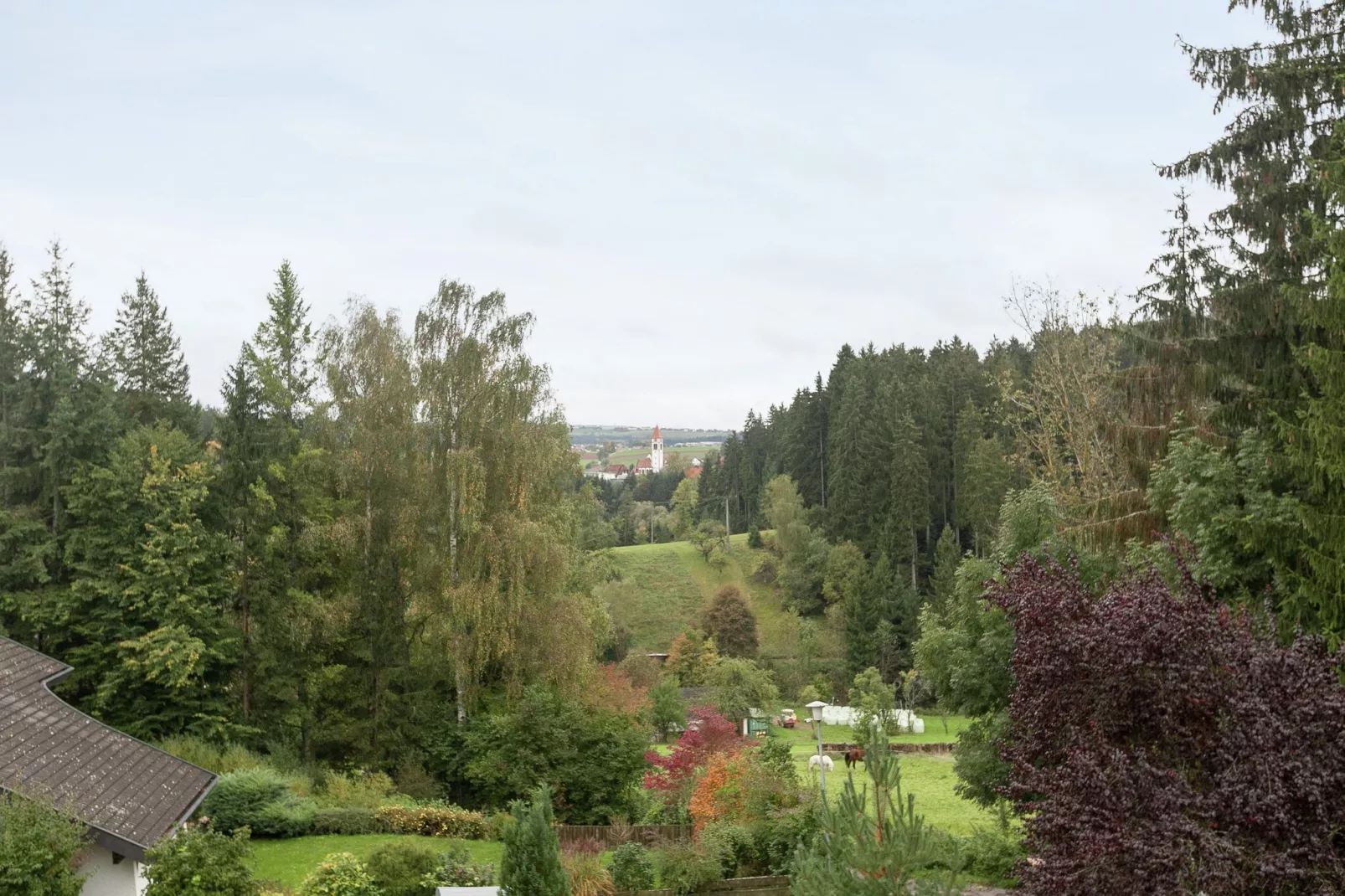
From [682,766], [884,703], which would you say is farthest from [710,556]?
[682,766]

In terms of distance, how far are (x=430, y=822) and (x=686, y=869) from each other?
803 cm

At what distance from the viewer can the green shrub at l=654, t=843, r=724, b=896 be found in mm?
17516

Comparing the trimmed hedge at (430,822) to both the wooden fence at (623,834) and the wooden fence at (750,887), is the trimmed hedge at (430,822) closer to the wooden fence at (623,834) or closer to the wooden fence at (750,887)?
the wooden fence at (623,834)

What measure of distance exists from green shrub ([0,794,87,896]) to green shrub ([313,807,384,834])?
33.9ft

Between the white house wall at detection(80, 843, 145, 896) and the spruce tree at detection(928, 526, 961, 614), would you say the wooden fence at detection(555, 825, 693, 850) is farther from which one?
the spruce tree at detection(928, 526, 961, 614)

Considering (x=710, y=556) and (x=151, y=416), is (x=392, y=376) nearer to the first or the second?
(x=151, y=416)

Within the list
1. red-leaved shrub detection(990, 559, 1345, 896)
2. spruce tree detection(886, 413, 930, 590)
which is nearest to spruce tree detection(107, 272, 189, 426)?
red-leaved shrub detection(990, 559, 1345, 896)

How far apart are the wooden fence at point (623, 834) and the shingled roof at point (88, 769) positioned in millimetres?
7358

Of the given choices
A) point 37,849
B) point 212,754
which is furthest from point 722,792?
point 212,754

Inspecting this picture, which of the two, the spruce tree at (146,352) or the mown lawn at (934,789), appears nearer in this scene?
the mown lawn at (934,789)

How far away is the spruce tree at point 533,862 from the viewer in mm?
14500

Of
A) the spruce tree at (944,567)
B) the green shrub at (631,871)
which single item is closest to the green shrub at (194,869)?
the green shrub at (631,871)

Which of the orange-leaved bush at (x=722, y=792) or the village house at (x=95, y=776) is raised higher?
the village house at (x=95, y=776)

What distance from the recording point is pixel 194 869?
13.0m
